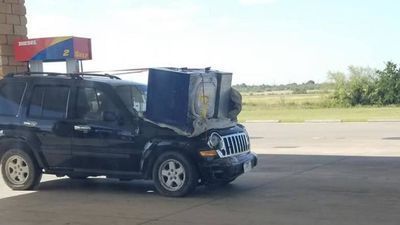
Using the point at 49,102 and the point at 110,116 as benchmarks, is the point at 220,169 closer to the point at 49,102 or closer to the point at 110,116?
the point at 110,116

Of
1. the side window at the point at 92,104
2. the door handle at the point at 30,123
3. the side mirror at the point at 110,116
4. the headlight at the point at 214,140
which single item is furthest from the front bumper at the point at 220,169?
the door handle at the point at 30,123

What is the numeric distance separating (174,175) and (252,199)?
1.28 m

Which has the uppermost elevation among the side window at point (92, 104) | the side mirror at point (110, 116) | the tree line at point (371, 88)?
the side window at point (92, 104)

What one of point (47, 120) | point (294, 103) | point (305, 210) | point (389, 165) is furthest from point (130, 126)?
point (294, 103)

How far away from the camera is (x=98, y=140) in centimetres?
1012

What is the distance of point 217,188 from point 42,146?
9.87ft

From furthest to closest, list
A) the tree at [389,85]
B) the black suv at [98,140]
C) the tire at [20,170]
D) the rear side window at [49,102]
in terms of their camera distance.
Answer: the tree at [389,85], the tire at [20,170], the rear side window at [49,102], the black suv at [98,140]

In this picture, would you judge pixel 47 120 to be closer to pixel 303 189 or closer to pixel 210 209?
pixel 210 209

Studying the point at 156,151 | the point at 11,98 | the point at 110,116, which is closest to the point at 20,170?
the point at 11,98

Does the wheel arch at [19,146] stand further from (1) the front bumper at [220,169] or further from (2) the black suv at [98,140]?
(1) the front bumper at [220,169]

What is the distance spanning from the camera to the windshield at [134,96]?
10250mm

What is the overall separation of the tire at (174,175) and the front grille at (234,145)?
580 mm

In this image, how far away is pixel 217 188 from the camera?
34.8 ft

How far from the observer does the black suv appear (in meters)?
9.73
